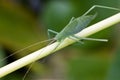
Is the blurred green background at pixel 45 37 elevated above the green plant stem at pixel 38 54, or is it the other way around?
the green plant stem at pixel 38 54

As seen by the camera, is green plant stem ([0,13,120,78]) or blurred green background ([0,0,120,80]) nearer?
green plant stem ([0,13,120,78])

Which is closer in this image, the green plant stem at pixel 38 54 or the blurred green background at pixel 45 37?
the green plant stem at pixel 38 54

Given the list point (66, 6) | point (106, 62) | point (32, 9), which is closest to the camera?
point (106, 62)

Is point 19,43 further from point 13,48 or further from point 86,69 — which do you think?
point 86,69

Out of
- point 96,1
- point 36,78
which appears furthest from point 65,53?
point 96,1

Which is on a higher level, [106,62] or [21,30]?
[21,30]

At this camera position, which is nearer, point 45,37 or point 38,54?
point 38,54

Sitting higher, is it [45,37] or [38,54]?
[38,54]

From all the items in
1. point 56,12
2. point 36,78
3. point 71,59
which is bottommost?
point 36,78
